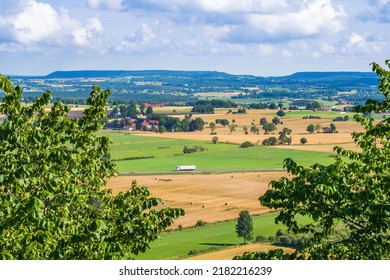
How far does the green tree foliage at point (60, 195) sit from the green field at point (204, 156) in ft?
275

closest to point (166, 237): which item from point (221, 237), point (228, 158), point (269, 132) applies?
point (221, 237)

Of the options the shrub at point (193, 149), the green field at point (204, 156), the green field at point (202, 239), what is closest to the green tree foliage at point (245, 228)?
the green field at point (202, 239)

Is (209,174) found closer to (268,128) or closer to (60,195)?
(268,128)

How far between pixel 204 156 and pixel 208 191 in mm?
37004

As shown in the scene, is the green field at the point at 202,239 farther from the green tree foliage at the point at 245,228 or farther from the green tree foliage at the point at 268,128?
the green tree foliage at the point at 268,128

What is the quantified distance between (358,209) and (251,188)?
75349 millimetres

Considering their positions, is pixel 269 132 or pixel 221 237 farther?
pixel 269 132

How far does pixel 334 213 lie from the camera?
16.8m

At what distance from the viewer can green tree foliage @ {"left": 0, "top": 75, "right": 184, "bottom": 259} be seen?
46.2 feet

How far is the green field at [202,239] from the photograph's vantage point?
54062 millimetres

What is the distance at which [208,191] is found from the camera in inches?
3524

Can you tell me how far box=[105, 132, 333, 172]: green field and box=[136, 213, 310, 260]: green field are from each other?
3928cm

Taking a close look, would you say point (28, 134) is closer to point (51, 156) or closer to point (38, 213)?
point (51, 156)

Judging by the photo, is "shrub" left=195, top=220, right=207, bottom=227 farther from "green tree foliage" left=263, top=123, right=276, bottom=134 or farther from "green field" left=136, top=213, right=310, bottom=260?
"green tree foliage" left=263, top=123, right=276, bottom=134
